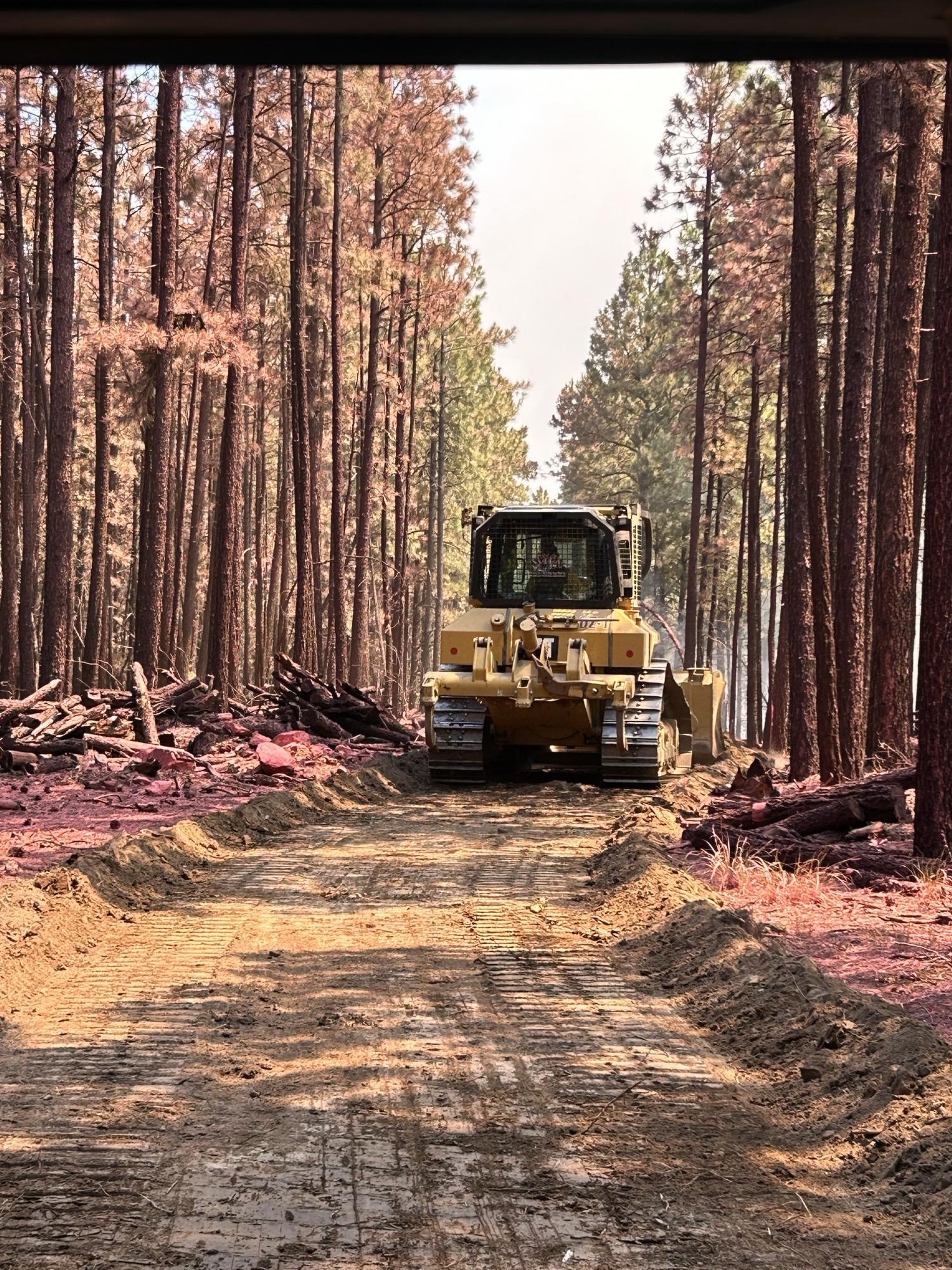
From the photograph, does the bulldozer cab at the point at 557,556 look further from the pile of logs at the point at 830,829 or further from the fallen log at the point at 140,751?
the pile of logs at the point at 830,829

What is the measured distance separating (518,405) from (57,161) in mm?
42653

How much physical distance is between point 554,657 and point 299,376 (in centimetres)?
1129

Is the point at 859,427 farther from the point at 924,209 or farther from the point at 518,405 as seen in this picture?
the point at 518,405

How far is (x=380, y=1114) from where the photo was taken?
5137 millimetres

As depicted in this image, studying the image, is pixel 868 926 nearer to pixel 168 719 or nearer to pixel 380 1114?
pixel 380 1114

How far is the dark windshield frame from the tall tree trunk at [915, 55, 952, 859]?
8.33 m

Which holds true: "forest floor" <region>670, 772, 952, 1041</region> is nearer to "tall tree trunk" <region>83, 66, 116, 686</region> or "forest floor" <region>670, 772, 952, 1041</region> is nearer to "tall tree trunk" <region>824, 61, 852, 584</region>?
"tall tree trunk" <region>824, 61, 852, 584</region>

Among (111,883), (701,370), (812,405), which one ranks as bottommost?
(111,883)

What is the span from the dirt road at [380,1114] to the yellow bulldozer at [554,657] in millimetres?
7933

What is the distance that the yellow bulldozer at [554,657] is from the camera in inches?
671

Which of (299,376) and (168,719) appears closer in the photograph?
(168,719)

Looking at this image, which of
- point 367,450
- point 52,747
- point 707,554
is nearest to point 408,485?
point 367,450

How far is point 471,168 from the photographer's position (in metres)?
36.1

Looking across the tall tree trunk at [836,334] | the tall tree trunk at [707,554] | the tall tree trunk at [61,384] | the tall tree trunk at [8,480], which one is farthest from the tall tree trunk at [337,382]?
the tall tree trunk at [707,554]
